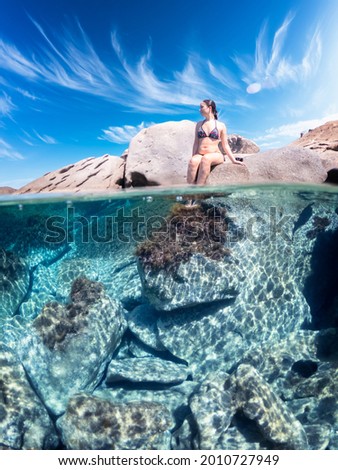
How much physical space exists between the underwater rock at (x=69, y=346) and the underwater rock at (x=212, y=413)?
2787 mm

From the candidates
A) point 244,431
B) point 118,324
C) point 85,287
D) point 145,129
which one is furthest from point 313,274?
point 145,129

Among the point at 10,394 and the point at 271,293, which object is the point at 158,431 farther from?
the point at 271,293

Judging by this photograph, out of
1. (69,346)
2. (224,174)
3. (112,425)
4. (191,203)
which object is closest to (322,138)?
(224,174)

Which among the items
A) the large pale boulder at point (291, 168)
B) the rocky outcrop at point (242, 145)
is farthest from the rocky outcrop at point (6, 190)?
the rocky outcrop at point (242, 145)

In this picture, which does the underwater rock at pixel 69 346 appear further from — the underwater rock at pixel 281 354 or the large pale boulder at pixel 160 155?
the large pale boulder at pixel 160 155

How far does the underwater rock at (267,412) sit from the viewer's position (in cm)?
562

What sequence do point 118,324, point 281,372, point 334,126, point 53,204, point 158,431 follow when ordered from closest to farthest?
1. point 158,431
2. point 281,372
3. point 118,324
4. point 53,204
5. point 334,126

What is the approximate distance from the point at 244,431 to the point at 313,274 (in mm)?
5264

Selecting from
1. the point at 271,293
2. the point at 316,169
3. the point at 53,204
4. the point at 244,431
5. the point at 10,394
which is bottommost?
the point at 244,431

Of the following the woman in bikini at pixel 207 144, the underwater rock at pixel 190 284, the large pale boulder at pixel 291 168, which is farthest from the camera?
the large pale boulder at pixel 291 168

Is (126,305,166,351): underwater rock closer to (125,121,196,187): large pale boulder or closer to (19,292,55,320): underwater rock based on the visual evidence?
(19,292,55,320): underwater rock

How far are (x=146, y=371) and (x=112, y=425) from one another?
1.82 m

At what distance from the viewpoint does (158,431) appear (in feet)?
19.3

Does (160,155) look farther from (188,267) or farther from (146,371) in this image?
(146,371)
